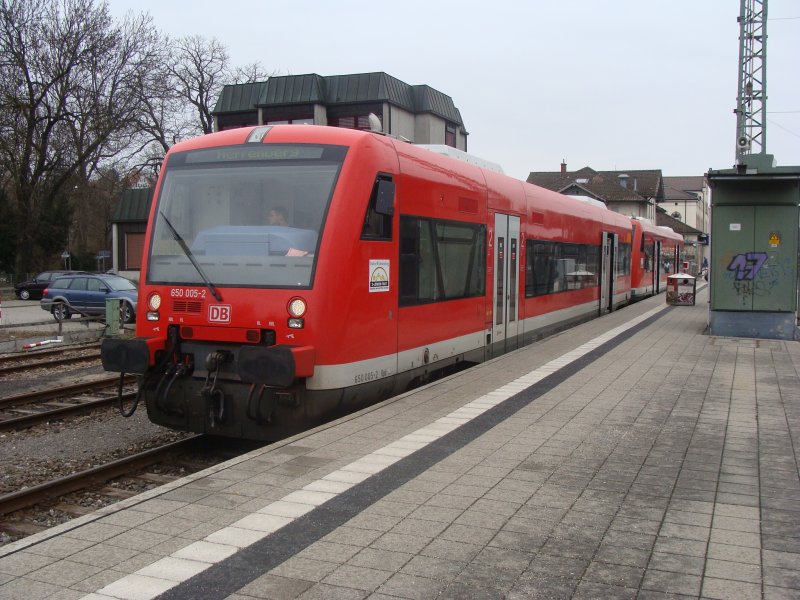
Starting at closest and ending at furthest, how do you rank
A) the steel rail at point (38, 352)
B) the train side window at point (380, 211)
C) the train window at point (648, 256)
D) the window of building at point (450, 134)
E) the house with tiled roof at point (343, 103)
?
1. the train side window at point (380, 211)
2. the steel rail at point (38, 352)
3. the train window at point (648, 256)
4. the house with tiled roof at point (343, 103)
5. the window of building at point (450, 134)

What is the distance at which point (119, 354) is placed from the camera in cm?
736

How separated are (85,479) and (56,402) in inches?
178

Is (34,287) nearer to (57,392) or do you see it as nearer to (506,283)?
(57,392)

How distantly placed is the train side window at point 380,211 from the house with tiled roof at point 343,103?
31877mm

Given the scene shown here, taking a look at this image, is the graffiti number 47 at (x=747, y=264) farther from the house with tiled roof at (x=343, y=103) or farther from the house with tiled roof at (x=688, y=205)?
the house with tiled roof at (x=688, y=205)

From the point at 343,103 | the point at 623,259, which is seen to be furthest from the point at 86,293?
the point at 343,103

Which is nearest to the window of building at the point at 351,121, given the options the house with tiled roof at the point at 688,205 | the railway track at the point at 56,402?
the railway track at the point at 56,402

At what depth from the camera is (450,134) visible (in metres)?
46.5

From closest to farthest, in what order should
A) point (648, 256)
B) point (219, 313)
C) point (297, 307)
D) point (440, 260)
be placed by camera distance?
point (297, 307) → point (219, 313) → point (440, 260) → point (648, 256)

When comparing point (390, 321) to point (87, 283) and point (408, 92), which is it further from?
point (408, 92)

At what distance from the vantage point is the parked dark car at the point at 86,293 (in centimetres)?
2348

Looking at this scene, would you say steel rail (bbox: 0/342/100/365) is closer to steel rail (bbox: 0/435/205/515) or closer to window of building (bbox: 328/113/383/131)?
steel rail (bbox: 0/435/205/515)

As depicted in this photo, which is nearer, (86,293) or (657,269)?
(86,293)

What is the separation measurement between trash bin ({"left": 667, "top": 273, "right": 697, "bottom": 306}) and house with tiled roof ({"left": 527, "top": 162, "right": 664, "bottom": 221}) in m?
43.9
